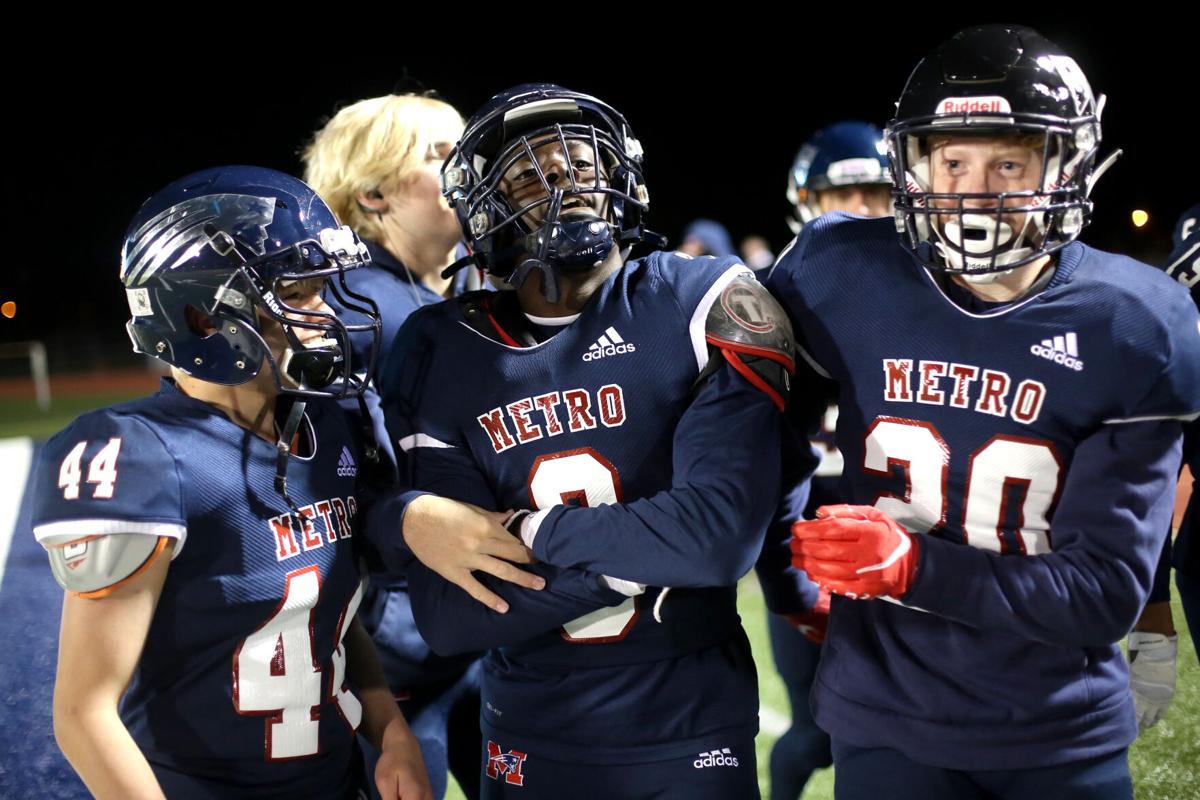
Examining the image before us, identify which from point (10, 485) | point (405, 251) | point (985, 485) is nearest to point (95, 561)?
point (985, 485)

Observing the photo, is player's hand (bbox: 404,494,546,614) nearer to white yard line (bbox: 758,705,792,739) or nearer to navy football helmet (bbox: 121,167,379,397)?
navy football helmet (bbox: 121,167,379,397)

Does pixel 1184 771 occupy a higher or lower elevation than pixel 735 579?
lower

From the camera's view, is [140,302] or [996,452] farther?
[140,302]

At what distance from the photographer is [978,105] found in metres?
1.81

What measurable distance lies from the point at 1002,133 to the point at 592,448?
893 millimetres

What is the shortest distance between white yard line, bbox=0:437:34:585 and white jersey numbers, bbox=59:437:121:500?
253 cm

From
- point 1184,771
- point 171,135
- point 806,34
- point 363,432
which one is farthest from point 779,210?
point 363,432

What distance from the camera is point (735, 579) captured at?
6.10 feet

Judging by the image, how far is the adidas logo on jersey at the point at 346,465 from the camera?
2.04 metres

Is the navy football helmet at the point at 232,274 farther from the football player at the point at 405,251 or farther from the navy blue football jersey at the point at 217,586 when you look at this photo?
the football player at the point at 405,251

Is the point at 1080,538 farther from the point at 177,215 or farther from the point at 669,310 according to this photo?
the point at 177,215

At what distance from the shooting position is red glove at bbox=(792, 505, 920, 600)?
1.69m

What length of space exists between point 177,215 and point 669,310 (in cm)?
89

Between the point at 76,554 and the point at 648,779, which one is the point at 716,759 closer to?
the point at 648,779
